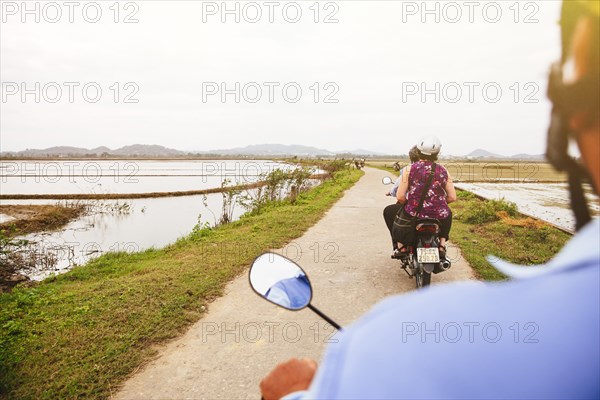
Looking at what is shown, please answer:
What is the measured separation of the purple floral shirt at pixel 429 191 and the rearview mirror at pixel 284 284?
10.6 ft

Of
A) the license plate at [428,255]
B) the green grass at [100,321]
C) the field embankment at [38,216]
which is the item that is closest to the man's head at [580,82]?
the green grass at [100,321]

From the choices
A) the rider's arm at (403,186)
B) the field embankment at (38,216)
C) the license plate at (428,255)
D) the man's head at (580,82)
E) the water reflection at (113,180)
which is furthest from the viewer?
the water reflection at (113,180)

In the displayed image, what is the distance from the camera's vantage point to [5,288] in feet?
22.3

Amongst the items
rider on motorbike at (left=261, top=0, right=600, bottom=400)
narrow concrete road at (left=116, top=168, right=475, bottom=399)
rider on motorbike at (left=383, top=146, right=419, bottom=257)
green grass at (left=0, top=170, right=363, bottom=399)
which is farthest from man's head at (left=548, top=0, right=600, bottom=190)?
rider on motorbike at (left=383, top=146, right=419, bottom=257)

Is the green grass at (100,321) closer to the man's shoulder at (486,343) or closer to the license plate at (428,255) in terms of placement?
the license plate at (428,255)

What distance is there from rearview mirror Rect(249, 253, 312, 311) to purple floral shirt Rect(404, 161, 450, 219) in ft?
10.6

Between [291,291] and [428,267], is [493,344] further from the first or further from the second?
[428,267]

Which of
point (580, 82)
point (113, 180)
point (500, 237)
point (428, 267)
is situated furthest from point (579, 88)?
point (113, 180)

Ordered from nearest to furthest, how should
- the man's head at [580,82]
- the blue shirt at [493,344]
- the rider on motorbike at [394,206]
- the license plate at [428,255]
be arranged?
the blue shirt at [493,344]
the man's head at [580,82]
the license plate at [428,255]
the rider on motorbike at [394,206]

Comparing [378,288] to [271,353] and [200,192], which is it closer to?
[271,353]

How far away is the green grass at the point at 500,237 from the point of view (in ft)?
19.1

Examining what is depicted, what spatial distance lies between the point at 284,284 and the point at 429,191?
3.34 metres

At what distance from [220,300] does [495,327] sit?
14.0 ft

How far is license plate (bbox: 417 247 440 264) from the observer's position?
159 inches
